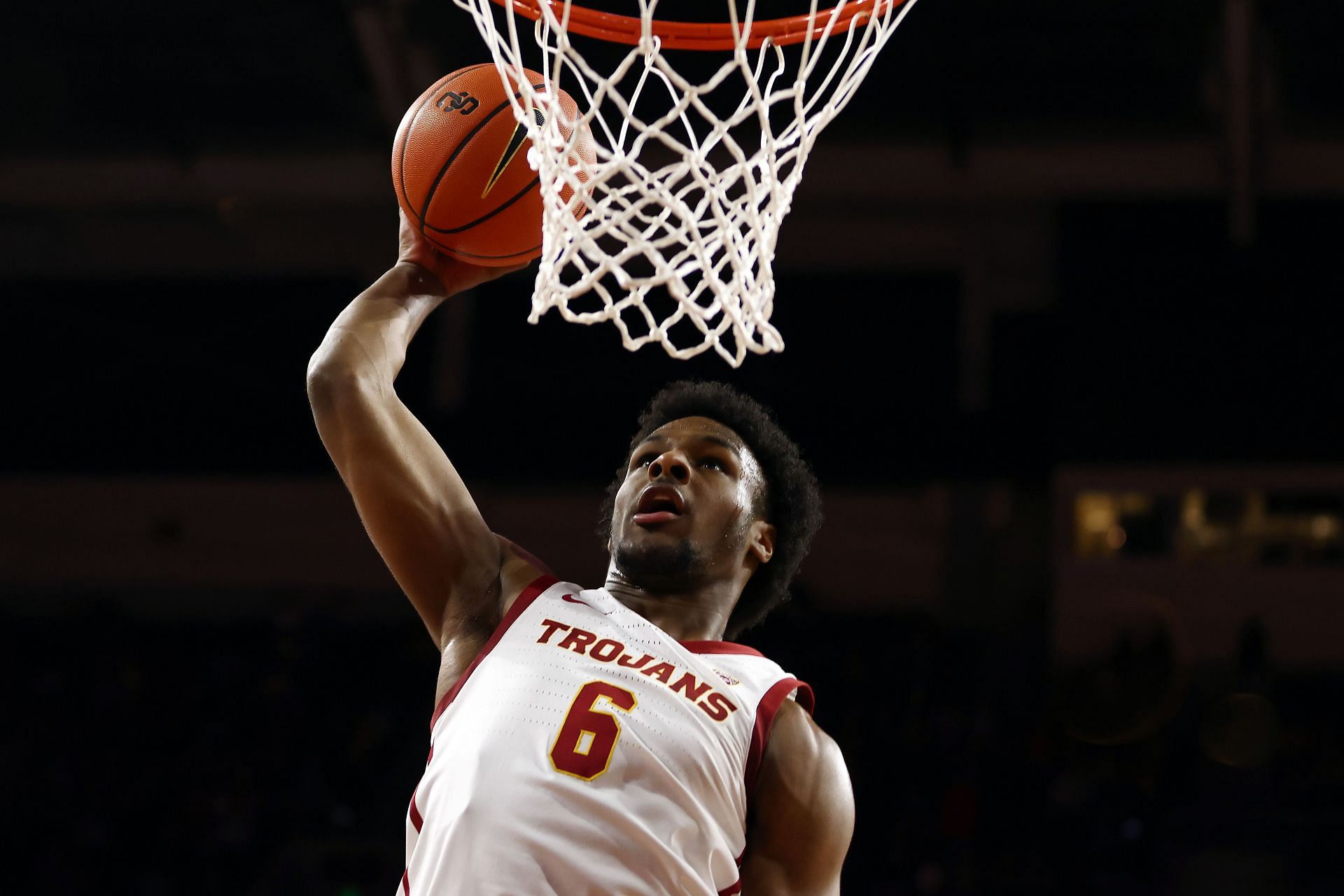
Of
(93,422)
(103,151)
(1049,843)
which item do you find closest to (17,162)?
(103,151)

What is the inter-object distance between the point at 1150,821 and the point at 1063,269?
3.14m

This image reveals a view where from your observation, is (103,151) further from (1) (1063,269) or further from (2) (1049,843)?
(2) (1049,843)

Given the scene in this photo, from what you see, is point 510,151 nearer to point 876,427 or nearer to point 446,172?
point 446,172

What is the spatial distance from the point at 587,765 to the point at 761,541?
73 centimetres

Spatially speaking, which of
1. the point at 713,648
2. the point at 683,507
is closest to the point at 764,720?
the point at 713,648

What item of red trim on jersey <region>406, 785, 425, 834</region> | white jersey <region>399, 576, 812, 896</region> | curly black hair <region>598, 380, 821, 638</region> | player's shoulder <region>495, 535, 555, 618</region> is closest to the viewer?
white jersey <region>399, 576, 812, 896</region>

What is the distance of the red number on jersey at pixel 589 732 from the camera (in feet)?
6.49

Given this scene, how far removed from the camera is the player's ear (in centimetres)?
256

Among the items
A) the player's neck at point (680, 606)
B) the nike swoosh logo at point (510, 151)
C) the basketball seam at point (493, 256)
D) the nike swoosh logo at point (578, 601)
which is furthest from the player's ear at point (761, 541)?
the nike swoosh logo at point (510, 151)

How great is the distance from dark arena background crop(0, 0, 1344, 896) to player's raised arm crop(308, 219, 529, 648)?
4.64 metres

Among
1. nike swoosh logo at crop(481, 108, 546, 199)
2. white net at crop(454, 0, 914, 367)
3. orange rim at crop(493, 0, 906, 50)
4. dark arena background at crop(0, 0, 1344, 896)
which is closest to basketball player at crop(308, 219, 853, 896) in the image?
nike swoosh logo at crop(481, 108, 546, 199)

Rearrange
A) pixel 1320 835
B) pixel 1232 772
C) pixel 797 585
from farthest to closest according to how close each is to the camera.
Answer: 1. pixel 797 585
2. pixel 1232 772
3. pixel 1320 835

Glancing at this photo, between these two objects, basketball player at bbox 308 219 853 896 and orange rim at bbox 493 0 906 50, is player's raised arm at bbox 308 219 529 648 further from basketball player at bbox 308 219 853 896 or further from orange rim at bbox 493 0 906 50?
orange rim at bbox 493 0 906 50

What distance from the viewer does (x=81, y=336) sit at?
901 centimetres
